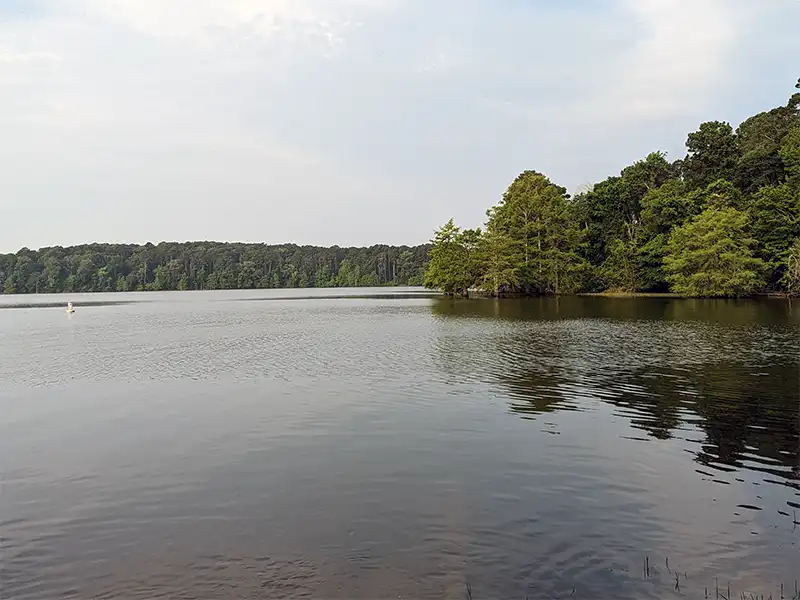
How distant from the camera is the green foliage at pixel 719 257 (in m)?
61.2

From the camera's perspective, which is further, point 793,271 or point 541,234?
point 541,234

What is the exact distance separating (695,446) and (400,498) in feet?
20.6

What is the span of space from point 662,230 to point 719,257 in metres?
14.0

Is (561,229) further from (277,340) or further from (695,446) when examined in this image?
(695,446)

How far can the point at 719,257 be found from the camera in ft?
204

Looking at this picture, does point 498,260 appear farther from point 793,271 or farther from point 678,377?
point 678,377

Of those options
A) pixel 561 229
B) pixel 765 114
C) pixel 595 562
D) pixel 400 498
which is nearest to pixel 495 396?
pixel 400 498

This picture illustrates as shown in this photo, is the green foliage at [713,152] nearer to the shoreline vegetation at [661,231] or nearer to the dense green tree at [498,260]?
the shoreline vegetation at [661,231]

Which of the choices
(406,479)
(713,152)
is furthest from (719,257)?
(406,479)

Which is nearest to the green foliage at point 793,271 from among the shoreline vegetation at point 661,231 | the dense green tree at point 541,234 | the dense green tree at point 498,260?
the shoreline vegetation at point 661,231

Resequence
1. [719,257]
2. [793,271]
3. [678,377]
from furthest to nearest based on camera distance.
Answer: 1. [719,257]
2. [793,271]
3. [678,377]

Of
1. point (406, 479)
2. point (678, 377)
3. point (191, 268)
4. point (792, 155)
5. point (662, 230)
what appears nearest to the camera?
point (406, 479)

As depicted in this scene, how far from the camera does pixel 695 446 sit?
451 inches

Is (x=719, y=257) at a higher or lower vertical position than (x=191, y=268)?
lower
